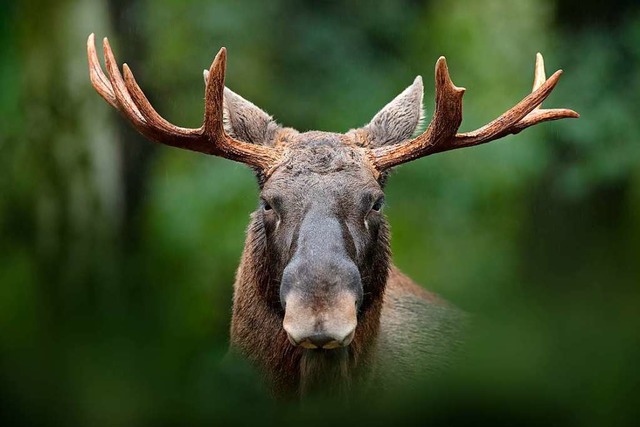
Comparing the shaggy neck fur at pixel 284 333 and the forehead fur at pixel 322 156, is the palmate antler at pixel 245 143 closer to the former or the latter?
the forehead fur at pixel 322 156

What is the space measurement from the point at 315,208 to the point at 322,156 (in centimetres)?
28

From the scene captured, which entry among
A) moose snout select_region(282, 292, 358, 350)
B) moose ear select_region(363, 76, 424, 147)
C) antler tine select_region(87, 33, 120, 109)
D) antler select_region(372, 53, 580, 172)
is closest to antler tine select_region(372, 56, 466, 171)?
antler select_region(372, 53, 580, 172)

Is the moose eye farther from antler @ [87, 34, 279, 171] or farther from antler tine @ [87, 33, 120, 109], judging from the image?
antler tine @ [87, 33, 120, 109]

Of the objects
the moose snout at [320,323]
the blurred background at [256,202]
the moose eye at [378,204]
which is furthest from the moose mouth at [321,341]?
the moose eye at [378,204]

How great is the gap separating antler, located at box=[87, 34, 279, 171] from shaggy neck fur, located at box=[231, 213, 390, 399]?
263 millimetres

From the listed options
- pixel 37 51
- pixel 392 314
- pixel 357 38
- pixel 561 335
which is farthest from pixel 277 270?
pixel 357 38

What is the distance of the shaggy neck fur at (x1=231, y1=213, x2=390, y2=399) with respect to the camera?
328 cm

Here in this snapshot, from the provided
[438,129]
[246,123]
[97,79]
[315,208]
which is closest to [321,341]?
[315,208]

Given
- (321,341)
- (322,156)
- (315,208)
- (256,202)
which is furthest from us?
(256,202)

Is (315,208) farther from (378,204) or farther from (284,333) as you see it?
(284,333)

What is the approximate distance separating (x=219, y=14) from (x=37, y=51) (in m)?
3.18

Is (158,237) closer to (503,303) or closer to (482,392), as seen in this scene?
(503,303)

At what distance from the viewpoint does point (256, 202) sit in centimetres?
582

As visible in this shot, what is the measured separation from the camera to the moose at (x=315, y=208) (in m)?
2.96
